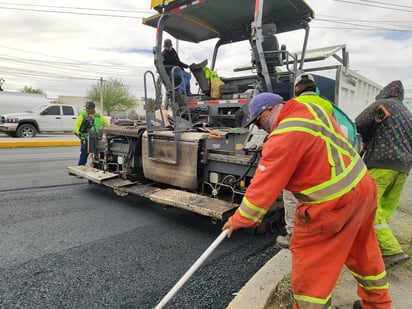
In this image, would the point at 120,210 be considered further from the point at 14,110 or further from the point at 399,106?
the point at 14,110

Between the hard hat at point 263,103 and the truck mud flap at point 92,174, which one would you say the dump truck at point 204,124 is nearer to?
the truck mud flap at point 92,174

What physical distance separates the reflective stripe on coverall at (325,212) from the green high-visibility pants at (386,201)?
3.29 feet

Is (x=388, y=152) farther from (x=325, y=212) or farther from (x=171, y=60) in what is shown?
(x=171, y=60)

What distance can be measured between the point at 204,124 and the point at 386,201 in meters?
2.62

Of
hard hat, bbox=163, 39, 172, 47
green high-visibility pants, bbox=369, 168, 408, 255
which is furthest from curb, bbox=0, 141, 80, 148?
green high-visibility pants, bbox=369, 168, 408, 255

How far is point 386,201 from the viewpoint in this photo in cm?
297

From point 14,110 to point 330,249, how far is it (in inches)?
821

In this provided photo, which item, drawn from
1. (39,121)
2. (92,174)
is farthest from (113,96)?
(92,174)

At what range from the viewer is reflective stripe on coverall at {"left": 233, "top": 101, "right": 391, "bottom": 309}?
1.69m

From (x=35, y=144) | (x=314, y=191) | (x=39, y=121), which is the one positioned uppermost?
(x=314, y=191)

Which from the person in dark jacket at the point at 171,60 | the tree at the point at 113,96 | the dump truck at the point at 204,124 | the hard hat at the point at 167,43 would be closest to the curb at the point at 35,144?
the dump truck at the point at 204,124

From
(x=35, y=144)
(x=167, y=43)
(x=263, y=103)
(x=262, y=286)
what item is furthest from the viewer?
(x=35, y=144)

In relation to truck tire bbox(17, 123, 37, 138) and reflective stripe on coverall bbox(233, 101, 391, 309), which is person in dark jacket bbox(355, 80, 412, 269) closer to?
reflective stripe on coverall bbox(233, 101, 391, 309)

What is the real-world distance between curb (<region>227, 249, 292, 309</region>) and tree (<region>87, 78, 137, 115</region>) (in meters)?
46.3
